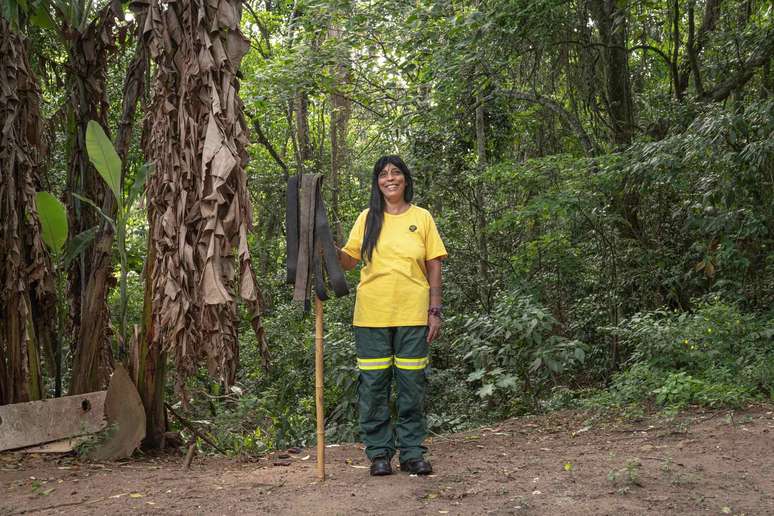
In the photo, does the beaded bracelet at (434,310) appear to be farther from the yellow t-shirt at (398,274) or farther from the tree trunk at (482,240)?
the tree trunk at (482,240)

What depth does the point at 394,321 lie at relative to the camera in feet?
15.2

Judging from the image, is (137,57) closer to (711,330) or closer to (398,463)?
(398,463)

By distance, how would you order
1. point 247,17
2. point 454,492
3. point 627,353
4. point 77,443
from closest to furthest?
point 454,492
point 77,443
point 627,353
point 247,17

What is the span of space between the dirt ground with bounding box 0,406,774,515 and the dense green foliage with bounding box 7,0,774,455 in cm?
66

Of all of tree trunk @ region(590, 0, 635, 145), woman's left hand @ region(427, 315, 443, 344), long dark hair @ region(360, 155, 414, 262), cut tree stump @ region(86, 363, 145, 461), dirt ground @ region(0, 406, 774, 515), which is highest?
tree trunk @ region(590, 0, 635, 145)

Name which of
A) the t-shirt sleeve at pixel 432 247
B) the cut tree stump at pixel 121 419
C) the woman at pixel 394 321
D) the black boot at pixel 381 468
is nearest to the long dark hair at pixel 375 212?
the woman at pixel 394 321

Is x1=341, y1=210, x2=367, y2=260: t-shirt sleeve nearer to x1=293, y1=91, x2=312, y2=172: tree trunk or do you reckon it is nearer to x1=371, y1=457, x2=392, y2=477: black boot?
x1=371, y1=457, x2=392, y2=477: black boot

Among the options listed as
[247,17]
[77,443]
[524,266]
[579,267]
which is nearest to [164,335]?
[77,443]

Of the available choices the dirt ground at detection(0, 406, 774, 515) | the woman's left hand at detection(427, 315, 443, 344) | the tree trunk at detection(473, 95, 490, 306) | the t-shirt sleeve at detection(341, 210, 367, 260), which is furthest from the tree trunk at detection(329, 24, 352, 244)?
the woman's left hand at detection(427, 315, 443, 344)

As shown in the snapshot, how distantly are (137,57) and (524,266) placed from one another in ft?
20.9

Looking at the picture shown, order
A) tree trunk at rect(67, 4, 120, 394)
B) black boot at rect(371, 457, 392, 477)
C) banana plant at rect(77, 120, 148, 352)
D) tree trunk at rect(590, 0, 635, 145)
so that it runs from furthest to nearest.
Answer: tree trunk at rect(590, 0, 635, 145)
tree trunk at rect(67, 4, 120, 394)
banana plant at rect(77, 120, 148, 352)
black boot at rect(371, 457, 392, 477)

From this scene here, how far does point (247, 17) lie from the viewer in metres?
16.1

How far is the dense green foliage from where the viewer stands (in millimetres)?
7066

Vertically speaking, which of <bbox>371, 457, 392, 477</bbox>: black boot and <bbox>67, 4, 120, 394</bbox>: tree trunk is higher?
<bbox>67, 4, 120, 394</bbox>: tree trunk
